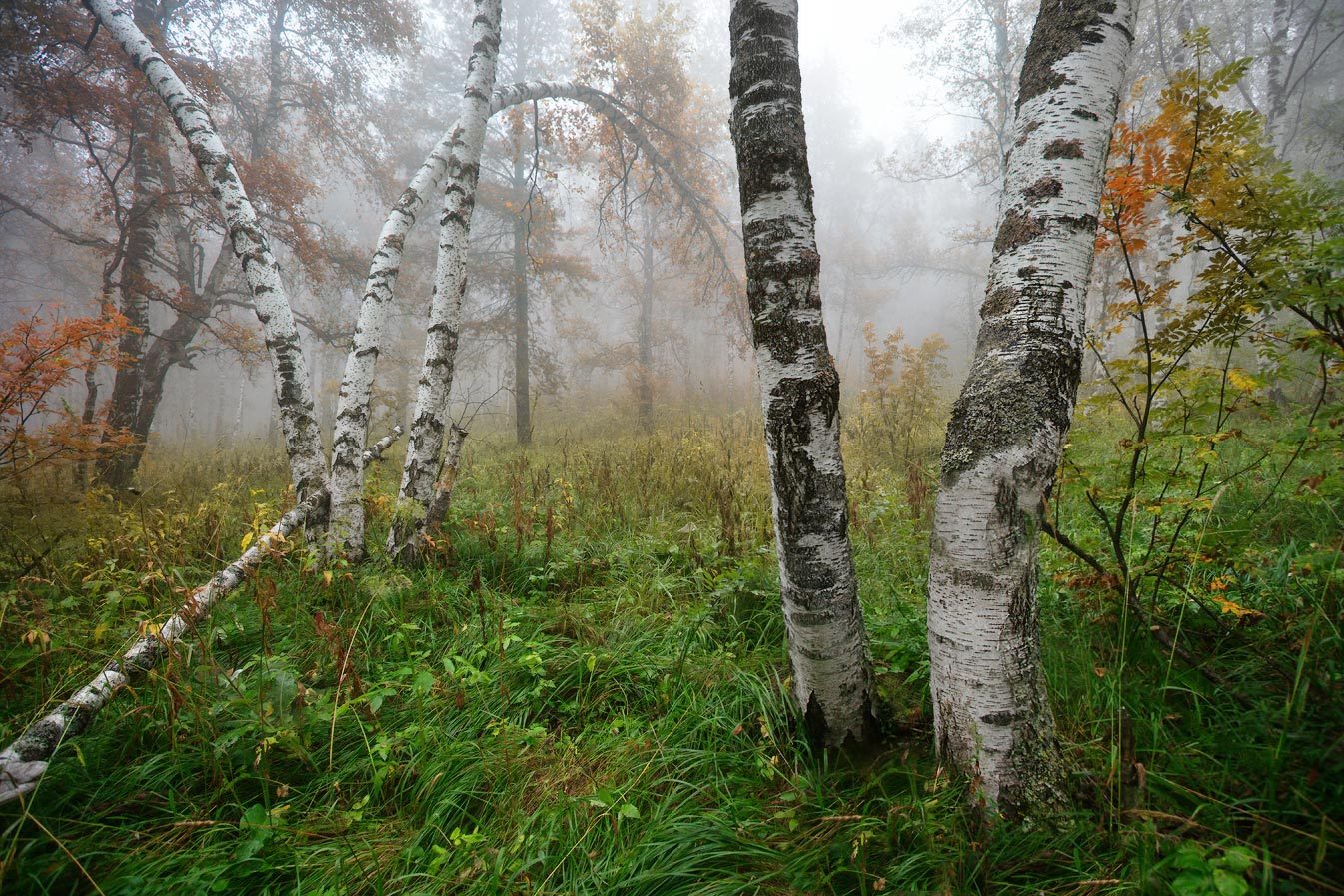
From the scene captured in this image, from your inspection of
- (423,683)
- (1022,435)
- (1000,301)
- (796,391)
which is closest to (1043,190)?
(1000,301)

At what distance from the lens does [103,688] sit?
1899 mm

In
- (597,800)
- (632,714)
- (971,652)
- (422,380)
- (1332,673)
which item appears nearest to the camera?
(1332,673)

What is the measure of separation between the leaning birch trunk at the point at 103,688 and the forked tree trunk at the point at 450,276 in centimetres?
104

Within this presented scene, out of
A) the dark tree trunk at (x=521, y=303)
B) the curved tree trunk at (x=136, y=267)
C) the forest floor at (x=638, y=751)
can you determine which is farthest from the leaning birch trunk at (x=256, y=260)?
the dark tree trunk at (x=521, y=303)

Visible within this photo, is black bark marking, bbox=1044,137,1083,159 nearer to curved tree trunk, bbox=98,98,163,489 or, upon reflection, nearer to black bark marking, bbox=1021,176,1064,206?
black bark marking, bbox=1021,176,1064,206

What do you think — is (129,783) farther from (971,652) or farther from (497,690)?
(971,652)

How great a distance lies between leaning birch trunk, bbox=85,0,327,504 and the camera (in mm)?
3637

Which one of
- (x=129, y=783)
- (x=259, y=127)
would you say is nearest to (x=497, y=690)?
(x=129, y=783)

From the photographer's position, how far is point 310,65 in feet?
29.3

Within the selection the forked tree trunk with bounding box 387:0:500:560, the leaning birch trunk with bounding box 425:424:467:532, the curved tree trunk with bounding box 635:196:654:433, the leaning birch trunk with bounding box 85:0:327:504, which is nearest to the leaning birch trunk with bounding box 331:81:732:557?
the leaning birch trunk with bounding box 85:0:327:504

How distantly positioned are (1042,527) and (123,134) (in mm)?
10880

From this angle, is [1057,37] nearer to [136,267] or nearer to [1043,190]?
[1043,190]

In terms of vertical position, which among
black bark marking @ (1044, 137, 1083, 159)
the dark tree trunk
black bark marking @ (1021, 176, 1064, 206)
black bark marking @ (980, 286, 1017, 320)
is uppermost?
the dark tree trunk

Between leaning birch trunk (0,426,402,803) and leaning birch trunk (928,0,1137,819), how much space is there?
9.44ft
